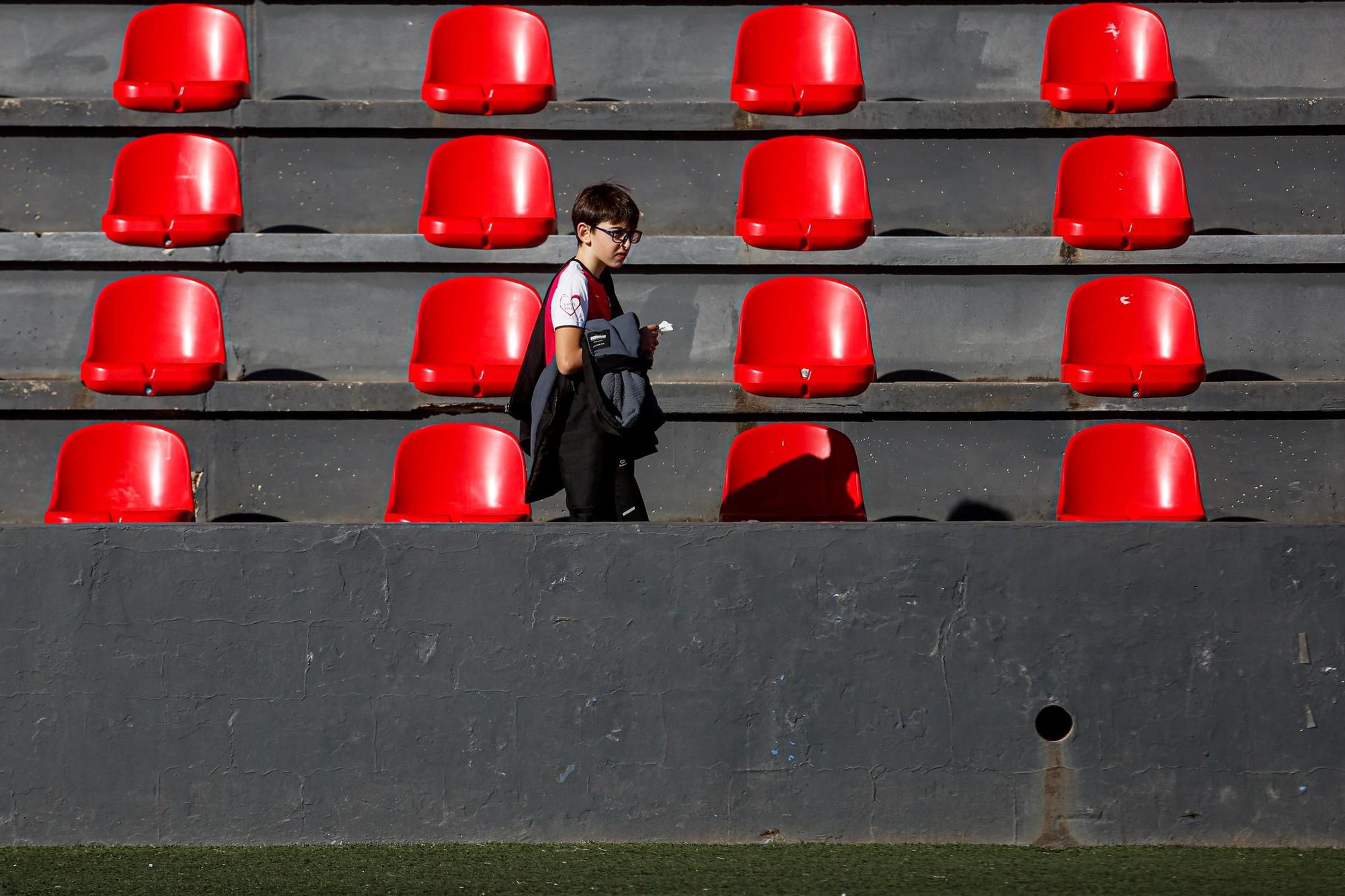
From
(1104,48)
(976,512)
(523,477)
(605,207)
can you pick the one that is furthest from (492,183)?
(1104,48)

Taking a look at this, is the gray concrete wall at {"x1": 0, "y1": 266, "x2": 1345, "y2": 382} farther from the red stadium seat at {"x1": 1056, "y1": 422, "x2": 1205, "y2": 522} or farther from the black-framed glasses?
the black-framed glasses

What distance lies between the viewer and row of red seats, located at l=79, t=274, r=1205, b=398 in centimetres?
550

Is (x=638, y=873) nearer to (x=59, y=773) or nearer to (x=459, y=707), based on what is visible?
(x=459, y=707)

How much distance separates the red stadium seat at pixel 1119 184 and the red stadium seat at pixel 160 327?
344 centimetres

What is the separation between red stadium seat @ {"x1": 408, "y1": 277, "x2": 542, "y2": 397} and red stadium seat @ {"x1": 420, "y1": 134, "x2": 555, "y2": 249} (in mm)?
262

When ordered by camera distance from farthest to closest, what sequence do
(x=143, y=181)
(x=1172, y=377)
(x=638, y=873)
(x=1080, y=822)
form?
(x=143, y=181)
(x=1172, y=377)
(x=1080, y=822)
(x=638, y=873)

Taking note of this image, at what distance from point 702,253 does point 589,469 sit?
212 centimetres

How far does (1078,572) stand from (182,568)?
2272mm

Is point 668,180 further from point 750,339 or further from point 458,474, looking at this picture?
point 458,474

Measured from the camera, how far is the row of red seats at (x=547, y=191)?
19.1 feet

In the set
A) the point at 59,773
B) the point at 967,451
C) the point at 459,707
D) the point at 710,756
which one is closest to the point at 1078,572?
the point at 710,756

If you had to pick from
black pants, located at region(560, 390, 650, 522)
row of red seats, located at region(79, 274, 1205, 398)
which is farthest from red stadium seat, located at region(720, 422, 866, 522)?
black pants, located at region(560, 390, 650, 522)

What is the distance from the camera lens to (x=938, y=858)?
3471 millimetres

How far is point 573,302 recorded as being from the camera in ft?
12.7
